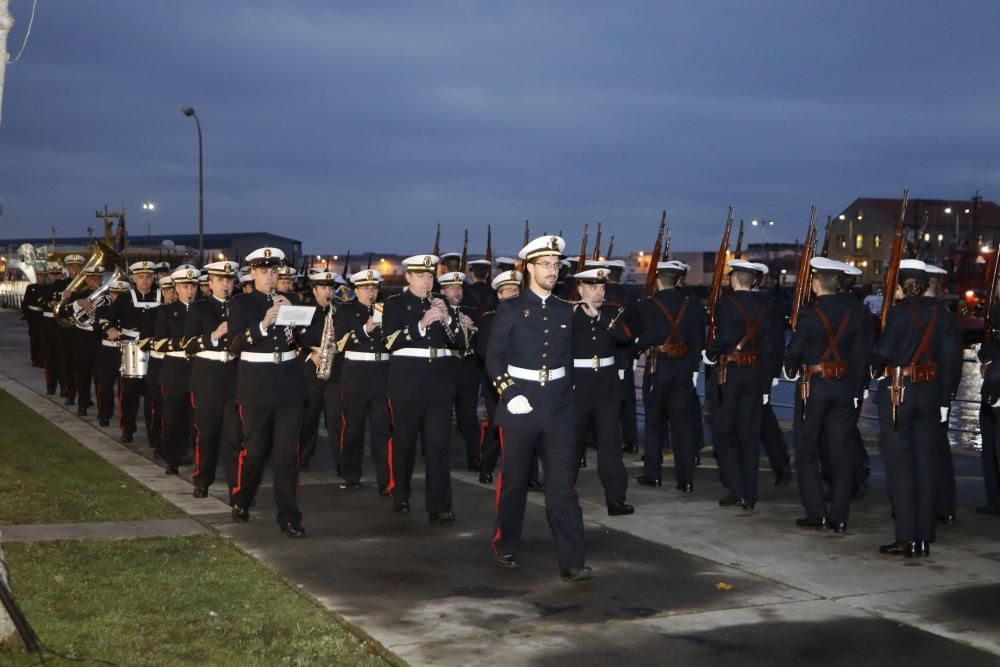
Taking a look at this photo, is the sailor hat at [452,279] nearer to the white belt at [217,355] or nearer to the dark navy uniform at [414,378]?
the dark navy uniform at [414,378]

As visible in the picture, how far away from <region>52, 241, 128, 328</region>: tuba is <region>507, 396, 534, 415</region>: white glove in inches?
351

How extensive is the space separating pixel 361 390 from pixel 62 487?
2651 mm

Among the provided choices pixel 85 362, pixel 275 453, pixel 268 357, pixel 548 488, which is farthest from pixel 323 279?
pixel 85 362

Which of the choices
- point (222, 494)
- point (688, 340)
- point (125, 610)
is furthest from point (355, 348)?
point (125, 610)

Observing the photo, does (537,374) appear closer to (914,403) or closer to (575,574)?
(575,574)

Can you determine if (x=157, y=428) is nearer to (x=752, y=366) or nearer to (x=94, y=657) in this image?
(x=752, y=366)

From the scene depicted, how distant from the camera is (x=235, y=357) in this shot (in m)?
11.1

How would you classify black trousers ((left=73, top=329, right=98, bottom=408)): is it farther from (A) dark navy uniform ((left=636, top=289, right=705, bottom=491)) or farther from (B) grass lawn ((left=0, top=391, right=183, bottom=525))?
(A) dark navy uniform ((left=636, top=289, right=705, bottom=491))

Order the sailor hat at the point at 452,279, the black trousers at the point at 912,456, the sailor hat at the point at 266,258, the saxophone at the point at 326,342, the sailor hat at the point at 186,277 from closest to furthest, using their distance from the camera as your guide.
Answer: the black trousers at the point at 912,456 → the sailor hat at the point at 266,258 → the saxophone at the point at 326,342 → the sailor hat at the point at 452,279 → the sailor hat at the point at 186,277

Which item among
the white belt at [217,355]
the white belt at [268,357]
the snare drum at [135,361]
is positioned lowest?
the snare drum at [135,361]

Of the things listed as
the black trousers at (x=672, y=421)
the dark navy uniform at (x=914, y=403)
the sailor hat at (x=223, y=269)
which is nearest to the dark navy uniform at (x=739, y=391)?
the black trousers at (x=672, y=421)

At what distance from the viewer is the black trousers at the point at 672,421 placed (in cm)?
1136

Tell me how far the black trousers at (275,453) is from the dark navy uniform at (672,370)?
3294mm

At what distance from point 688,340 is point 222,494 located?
4236mm
